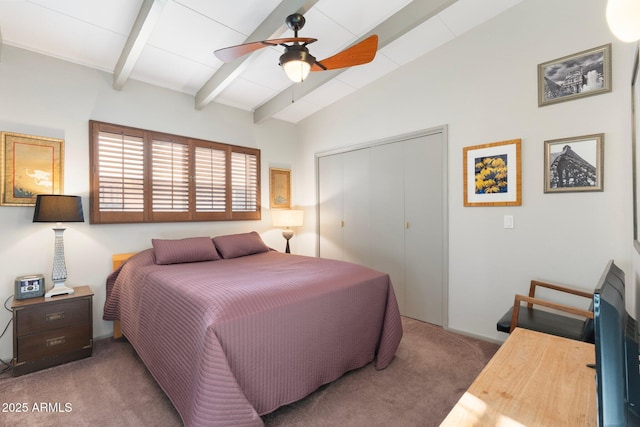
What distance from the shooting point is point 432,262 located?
10.6ft

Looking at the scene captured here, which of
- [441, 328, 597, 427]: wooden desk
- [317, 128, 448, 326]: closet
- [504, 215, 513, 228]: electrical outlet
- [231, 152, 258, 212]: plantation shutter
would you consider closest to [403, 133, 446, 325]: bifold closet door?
[317, 128, 448, 326]: closet

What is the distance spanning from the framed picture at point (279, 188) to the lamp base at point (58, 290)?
2500 millimetres

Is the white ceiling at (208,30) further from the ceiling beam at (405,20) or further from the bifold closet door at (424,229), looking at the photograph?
the bifold closet door at (424,229)

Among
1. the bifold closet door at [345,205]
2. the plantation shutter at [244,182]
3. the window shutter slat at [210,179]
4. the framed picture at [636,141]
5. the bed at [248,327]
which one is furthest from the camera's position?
the plantation shutter at [244,182]

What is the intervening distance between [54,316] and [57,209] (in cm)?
87

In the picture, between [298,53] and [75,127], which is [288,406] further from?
[75,127]

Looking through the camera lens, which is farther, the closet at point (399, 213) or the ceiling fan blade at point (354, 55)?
the closet at point (399, 213)

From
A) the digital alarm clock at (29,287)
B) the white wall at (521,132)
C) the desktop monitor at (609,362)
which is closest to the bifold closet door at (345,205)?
the white wall at (521,132)

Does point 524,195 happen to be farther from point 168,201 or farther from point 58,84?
point 58,84

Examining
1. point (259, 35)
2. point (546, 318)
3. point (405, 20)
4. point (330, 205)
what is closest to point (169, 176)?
point (259, 35)

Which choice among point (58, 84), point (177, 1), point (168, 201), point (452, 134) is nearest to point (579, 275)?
point (452, 134)

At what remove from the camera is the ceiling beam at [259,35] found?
2.13 m

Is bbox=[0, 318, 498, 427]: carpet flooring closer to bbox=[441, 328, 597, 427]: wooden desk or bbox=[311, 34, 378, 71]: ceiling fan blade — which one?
bbox=[441, 328, 597, 427]: wooden desk

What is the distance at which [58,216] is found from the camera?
2.43 metres
